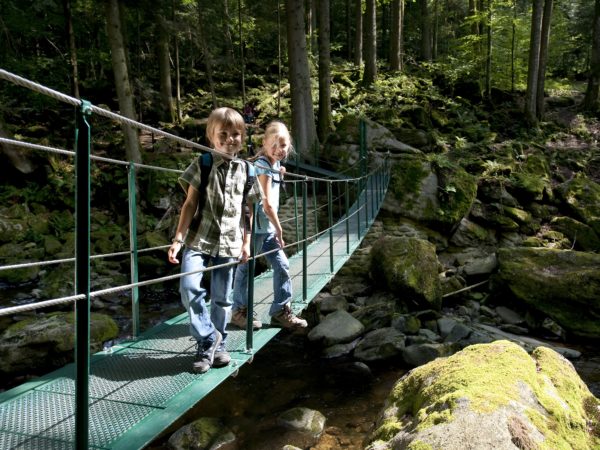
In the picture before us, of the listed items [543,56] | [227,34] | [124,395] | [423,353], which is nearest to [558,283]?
[423,353]

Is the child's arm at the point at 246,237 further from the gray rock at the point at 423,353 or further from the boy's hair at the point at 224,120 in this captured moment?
the gray rock at the point at 423,353

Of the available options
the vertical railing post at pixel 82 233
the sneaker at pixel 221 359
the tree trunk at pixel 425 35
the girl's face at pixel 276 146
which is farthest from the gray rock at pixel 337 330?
the tree trunk at pixel 425 35

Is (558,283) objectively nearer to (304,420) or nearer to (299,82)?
(304,420)

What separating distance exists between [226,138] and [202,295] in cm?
78

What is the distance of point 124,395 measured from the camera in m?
2.08

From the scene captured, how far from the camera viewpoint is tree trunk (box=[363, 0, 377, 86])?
14.9 meters

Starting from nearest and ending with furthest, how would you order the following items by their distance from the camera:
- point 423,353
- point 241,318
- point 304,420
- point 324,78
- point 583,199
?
point 241,318, point 304,420, point 423,353, point 583,199, point 324,78

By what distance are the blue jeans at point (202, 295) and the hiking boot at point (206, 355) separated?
35 millimetres

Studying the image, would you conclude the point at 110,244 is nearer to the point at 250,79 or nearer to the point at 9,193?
the point at 9,193

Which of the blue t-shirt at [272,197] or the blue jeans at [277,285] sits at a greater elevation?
the blue t-shirt at [272,197]

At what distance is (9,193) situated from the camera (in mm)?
9734

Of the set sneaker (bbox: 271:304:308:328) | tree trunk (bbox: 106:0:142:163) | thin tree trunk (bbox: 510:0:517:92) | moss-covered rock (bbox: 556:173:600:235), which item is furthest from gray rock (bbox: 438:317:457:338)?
thin tree trunk (bbox: 510:0:517:92)

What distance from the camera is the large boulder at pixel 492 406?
1.82 metres

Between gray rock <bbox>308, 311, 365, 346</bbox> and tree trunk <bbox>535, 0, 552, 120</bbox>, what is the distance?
11714 millimetres
